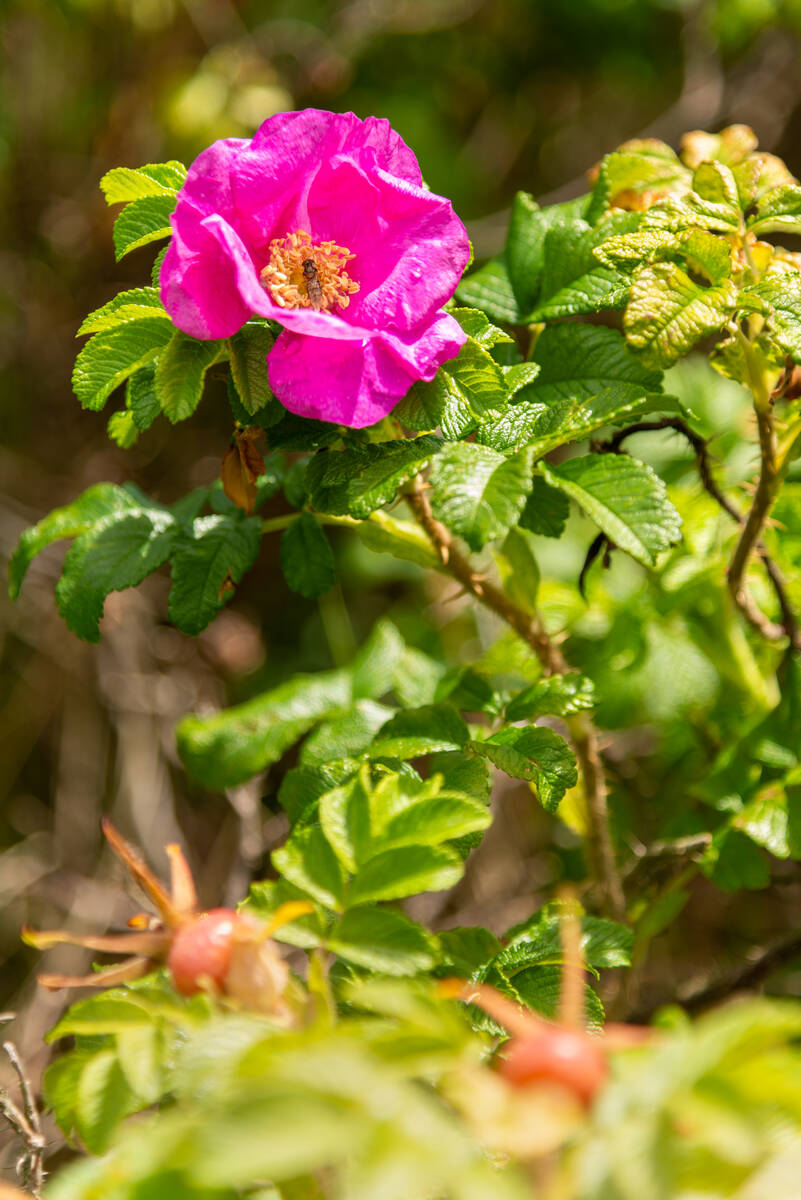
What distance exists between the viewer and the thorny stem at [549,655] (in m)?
0.99

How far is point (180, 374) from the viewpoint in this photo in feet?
2.66

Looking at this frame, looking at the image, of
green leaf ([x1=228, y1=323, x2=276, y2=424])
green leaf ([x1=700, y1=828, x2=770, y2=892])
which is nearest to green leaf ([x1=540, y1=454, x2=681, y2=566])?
green leaf ([x1=228, y1=323, x2=276, y2=424])

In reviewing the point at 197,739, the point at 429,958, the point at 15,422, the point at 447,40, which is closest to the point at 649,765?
the point at 197,739

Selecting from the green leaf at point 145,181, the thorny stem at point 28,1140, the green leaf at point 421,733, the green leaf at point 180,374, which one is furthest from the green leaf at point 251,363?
the thorny stem at point 28,1140

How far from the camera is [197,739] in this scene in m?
1.34

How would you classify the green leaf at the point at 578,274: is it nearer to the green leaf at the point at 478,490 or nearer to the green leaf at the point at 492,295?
the green leaf at the point at 492,295

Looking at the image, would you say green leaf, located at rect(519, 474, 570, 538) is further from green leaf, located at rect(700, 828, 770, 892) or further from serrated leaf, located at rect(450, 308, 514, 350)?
green leaf, located at rect(700, 828, 770, 892)

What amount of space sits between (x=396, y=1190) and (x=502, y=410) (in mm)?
605

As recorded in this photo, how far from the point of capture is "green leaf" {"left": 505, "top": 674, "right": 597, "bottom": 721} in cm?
96

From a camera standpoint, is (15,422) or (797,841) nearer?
(797,841)

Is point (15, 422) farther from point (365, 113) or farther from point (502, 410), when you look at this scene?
point (502, 410)

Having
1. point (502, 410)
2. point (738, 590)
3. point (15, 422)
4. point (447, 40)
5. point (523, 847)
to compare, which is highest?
point (447, 40)

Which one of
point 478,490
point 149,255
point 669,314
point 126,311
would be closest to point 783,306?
point 669,314

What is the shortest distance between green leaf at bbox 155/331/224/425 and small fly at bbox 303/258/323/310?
4.8 inches
